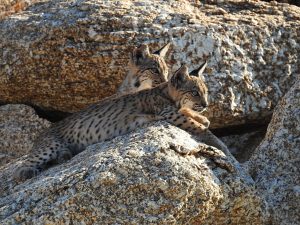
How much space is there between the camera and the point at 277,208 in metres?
7.71

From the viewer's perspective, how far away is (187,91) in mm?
9070

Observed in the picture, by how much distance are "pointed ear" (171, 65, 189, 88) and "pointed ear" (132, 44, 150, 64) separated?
Result: 4.01 ft

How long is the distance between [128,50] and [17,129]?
1686mm

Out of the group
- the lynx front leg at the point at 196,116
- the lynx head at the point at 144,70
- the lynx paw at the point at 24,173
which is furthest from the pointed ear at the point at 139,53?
the lynx paw at the point at 24,173

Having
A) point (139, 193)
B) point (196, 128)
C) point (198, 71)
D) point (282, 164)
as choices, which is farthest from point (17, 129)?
point (139, 193)

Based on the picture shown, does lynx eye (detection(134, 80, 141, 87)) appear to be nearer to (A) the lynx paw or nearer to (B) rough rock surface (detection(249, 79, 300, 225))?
(A) the lynx paw

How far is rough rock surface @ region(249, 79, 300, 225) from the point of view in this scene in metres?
7.70

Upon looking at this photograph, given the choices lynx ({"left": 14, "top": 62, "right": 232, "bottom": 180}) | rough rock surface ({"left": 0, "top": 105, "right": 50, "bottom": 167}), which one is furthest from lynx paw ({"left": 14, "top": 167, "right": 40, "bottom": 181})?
rough rock surface ({"left": 0, "top": 105, "right": 50, "bottom": 167})

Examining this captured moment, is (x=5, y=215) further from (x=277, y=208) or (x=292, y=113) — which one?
(x=292, y=113)

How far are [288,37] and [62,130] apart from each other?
10.2ft

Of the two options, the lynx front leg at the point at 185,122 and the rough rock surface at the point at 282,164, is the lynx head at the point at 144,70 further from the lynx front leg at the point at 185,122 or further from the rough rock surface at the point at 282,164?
the rough rock surface at the point at 282,164

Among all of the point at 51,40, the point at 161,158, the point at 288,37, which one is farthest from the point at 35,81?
the point at 161,158

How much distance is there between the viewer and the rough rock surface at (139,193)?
660 centimetres

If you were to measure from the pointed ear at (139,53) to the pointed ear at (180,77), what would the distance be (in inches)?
48.1
